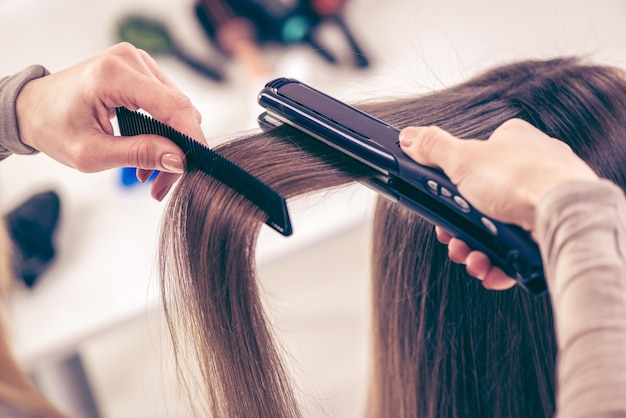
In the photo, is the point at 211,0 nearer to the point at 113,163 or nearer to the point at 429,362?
the point at 113,163

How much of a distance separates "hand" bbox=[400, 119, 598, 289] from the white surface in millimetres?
300

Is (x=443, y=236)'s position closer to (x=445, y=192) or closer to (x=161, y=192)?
(x=445, y=192)

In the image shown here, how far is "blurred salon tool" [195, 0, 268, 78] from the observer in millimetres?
977

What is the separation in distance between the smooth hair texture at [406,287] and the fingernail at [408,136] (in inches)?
1.5

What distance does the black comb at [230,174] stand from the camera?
0.42 metres

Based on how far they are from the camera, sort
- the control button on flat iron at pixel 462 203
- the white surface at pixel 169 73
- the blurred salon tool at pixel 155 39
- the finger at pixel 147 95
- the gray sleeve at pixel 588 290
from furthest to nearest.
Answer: the blurred salon tool at pixel 155 39, the white surface at pixel 169 73, the finger at pixel 147 95, the control button on flat iron at pixel 462 203, the gray sleeve at pixel 588 290

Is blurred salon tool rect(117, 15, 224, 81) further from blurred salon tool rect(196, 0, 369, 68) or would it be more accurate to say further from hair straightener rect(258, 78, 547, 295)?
hair straightener rect(258, 78, 547, 295)

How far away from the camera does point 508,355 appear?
60 centimetres

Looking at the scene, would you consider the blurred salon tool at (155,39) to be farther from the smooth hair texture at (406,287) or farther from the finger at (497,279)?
the finger at (497,279)

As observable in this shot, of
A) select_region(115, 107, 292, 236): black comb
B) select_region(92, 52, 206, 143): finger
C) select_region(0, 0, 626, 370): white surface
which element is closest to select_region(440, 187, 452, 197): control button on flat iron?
select_region(115, 107, 292, 236): black comb

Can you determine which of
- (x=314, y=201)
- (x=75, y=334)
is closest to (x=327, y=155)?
(x=314, y=201)

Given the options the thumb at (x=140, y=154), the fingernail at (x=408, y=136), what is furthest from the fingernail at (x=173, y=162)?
the fingernail at (x=408, y=136)

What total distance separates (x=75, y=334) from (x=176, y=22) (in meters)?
0.50

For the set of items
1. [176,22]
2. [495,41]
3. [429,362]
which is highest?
[176,22]
